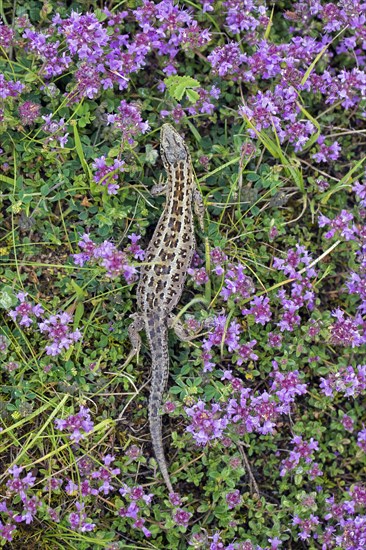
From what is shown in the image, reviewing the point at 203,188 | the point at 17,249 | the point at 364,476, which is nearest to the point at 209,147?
the point at 203,188

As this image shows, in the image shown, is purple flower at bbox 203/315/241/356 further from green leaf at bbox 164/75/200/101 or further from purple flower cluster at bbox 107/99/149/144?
green leaf at bbox 164/75/200/101

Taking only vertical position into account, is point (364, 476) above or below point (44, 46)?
below

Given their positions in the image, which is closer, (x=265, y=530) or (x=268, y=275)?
(x=265, y=530)

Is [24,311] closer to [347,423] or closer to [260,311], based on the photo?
[260,311]

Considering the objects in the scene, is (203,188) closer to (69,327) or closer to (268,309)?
(268,309)

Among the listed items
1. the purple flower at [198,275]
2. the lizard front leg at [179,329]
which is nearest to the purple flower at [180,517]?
the lizard front leg at [179,329]

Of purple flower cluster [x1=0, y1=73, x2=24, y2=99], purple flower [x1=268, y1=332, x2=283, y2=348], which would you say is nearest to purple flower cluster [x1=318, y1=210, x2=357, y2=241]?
purple flower [x1=268, y1=332, x2=283, y2=348]

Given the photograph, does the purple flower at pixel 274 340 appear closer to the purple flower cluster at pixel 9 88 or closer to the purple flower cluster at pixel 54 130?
the purple flower cluster at pixel 54 130
